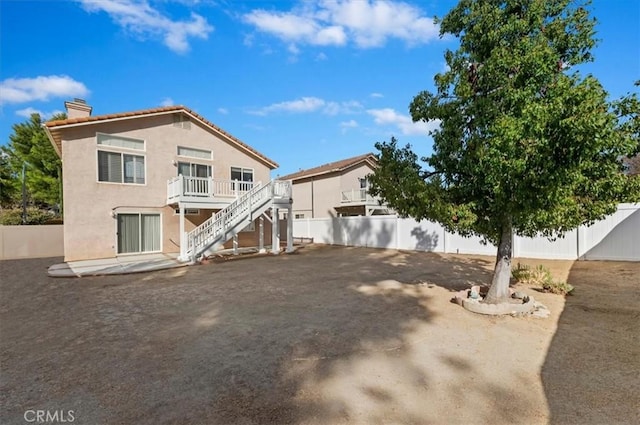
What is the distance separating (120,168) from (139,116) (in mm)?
2445

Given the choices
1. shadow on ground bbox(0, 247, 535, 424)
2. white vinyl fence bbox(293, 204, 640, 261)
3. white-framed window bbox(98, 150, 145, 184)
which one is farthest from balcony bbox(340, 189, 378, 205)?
shadow on ground bbox(0, 247, 535, 424)

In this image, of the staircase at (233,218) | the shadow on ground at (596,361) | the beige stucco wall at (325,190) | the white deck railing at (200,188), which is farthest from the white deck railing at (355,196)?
the shadow on ground at (596,361)

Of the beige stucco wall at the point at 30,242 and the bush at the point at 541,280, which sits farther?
the beige stucco wall at the point at 30,242

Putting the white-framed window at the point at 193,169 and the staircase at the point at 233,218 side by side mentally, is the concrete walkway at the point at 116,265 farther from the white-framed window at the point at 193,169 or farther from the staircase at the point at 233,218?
the white-framed window at the point at 193,169

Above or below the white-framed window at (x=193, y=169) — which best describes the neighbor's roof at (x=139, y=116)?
above

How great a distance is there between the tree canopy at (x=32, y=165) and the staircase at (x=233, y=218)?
21483 millimetres

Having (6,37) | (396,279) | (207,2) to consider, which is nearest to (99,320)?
(396,279)

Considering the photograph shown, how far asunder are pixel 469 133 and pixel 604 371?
12.7ft

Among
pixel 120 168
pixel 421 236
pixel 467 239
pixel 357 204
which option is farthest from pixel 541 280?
pixel 357 204

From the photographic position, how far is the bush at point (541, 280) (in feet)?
23.5

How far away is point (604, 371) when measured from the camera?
12.0 feet

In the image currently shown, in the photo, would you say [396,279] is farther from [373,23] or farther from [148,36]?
[148,36]

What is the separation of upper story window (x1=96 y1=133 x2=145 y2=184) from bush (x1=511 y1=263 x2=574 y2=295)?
48.8 ft

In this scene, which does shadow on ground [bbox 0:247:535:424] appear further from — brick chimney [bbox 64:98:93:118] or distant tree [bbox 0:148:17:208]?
distant tree [bbox 0:148:17:208]
